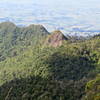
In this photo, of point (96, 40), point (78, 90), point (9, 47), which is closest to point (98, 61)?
point (96, 40)

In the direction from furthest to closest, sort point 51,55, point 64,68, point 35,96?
point 51,55, point 64,68, point 35,96

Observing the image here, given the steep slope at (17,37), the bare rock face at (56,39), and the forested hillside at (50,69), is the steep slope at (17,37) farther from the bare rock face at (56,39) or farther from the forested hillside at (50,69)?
the bare rock face at (56,39)

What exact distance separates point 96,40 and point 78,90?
56320 millimetres

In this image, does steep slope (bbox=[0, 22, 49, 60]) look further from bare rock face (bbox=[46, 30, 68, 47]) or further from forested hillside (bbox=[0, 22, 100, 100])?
bare rock face (bbox=[46, 30, 68, 47])

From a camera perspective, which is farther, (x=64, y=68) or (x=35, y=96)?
(x=64, y=68)

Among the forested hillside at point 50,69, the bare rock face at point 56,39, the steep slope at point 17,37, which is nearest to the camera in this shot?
the forested hillside at point 50,69

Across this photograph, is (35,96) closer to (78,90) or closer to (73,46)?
(78,90)

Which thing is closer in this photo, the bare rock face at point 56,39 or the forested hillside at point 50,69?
the forested hillside at point 50,69

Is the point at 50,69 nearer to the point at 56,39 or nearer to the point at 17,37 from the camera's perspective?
the point at 56,39

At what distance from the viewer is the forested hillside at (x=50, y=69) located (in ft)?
109

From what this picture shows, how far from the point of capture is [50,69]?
7038cm

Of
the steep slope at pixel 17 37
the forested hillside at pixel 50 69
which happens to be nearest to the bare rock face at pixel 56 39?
the forested hillside at pixel 50 69

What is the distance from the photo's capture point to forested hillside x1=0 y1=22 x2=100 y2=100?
33219 mm

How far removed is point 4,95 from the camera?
36.1 metres
